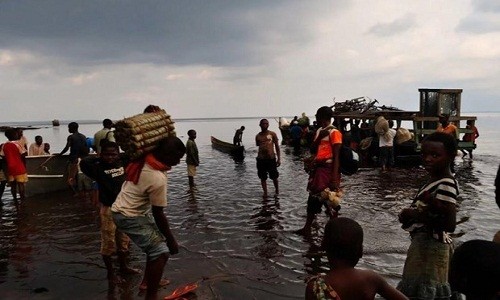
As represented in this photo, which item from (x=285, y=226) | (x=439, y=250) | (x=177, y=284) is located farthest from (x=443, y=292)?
(x=285, y=226)

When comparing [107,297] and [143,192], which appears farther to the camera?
[107,297]

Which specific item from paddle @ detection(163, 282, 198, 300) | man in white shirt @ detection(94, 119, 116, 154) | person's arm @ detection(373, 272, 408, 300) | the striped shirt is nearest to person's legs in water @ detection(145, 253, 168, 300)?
paddle @ detection(163, 282, 198, 300)

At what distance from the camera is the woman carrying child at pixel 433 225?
293 cm

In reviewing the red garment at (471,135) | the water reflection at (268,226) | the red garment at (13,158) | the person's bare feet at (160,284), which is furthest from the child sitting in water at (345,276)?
the red garment at (471,135)

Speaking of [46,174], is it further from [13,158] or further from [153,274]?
[153,274]

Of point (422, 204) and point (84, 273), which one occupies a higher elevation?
point (422, 204)

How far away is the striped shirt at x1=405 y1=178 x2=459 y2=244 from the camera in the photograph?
2.90 metres

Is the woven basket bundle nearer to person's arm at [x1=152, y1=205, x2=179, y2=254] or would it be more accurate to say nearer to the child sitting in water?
person's arm at [x1=152, y1=205, x2=179, y2=254]

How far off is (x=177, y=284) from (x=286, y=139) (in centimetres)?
2660

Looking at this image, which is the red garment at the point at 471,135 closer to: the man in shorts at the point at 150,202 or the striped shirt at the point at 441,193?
the striped shirt at the point at 441,193

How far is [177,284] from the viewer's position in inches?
187

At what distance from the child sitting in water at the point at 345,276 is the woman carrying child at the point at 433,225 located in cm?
96

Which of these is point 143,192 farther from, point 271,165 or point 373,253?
point 271,165

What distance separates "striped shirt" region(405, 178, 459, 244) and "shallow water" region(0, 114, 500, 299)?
1.95m
